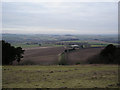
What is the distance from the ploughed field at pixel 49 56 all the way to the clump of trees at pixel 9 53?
3.97 ft

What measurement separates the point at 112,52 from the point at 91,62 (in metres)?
5.64

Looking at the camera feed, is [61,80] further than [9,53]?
No

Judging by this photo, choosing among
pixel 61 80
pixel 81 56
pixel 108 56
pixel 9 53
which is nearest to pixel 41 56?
pixel 9 53

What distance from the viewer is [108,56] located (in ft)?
73.6

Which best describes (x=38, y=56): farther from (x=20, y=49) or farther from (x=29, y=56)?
(x=20, y=49)

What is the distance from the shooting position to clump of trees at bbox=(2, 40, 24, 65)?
21.5m

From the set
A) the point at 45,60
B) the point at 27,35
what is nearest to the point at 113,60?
the point at 45,60

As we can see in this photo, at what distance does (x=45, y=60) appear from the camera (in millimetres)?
20469

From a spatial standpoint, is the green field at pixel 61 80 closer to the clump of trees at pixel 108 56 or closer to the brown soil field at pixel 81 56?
the brown soil field at pixel 81 56

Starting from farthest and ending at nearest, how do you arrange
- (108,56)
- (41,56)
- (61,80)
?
(108,56)
(41,56)
(61,80)

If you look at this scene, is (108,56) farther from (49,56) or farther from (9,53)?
(9,53)

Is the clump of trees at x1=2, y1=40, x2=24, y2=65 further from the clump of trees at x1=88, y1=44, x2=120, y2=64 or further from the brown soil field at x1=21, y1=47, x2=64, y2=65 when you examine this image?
the clump of trees at x1=88, y1=44, x2=120, y2=64

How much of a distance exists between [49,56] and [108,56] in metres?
9.49

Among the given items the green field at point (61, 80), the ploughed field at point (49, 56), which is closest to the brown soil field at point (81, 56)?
the ploughed field at point (49, 56)
